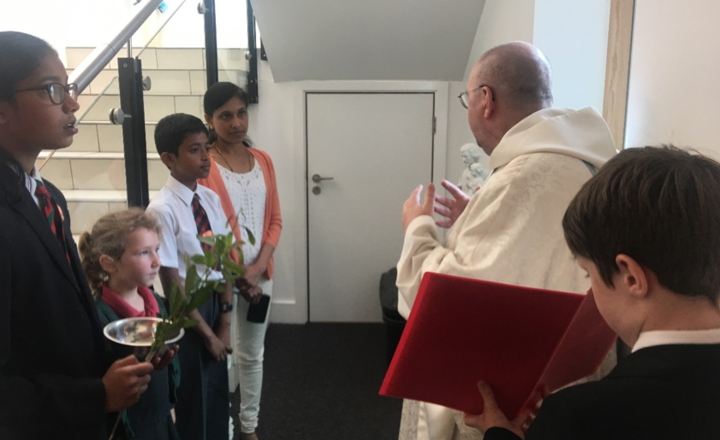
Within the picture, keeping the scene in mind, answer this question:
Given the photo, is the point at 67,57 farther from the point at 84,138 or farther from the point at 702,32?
the point at 702,32

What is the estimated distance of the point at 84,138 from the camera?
1.70 meters

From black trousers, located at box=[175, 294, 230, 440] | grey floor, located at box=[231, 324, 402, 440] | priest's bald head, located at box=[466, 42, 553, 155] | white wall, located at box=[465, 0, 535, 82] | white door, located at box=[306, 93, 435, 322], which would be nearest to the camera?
priest's bald head, located at box=[466, 42, 553, 155]

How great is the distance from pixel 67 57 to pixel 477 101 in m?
3.80

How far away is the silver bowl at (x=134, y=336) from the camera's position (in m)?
1.06

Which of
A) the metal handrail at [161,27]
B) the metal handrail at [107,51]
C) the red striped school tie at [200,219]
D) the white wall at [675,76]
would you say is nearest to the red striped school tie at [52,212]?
the metal handrail at [107,51]

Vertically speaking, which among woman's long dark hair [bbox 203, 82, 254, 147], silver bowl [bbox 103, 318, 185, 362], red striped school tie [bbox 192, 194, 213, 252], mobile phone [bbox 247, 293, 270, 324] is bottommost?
mobile phone [bbox 247, 293, 270, 324]

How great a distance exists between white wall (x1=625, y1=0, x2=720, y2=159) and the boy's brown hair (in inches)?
21.4

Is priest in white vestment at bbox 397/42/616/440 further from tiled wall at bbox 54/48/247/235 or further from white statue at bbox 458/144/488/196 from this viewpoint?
white statue at bbox 458/144/488/196

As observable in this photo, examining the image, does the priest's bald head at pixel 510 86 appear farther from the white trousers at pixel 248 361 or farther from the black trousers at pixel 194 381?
the white trousers at pixel 248 361

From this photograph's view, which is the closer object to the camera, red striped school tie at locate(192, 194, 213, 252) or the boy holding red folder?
the boy holding red folder

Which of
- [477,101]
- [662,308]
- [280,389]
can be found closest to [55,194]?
[477,101]

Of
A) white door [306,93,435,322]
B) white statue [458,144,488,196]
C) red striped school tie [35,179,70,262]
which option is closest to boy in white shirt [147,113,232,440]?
red striped school tie [35,179,70,262]

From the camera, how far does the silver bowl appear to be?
1.06 meters

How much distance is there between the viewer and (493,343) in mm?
860
